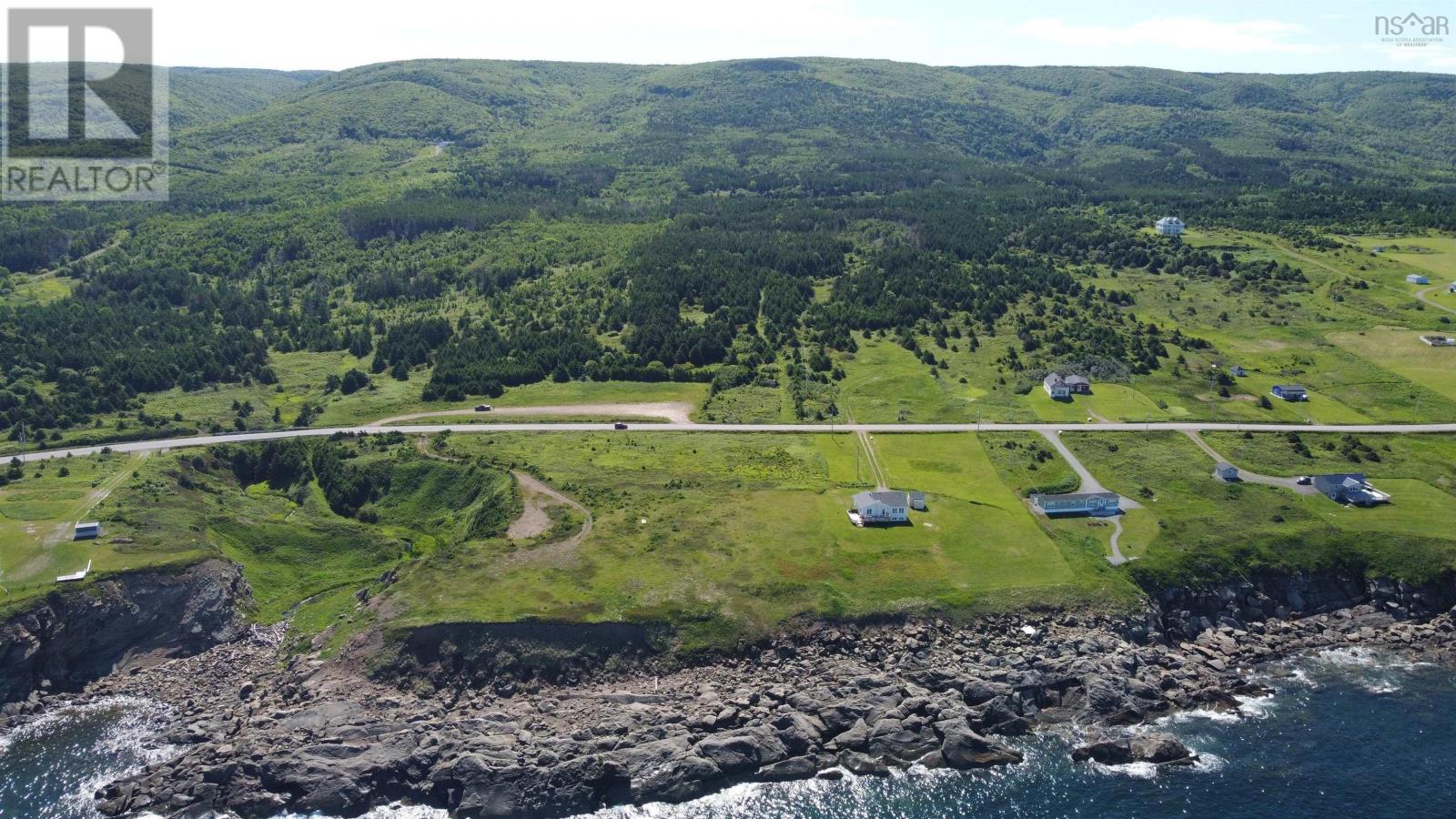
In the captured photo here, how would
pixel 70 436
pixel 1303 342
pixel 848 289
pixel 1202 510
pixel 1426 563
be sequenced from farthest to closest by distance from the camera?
pixel 848 289 < pixel 1303 342 < pixel 70 436 < pixel 1202 510 < pixel 1426 563

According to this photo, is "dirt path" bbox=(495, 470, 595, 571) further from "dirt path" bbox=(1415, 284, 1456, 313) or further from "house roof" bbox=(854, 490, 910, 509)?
"dirt path" bbox=(1415, 284, 1456, 313)

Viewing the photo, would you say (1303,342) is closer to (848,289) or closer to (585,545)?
(848,289)

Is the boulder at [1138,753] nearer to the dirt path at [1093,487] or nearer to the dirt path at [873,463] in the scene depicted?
the dirt path at [1093,487]

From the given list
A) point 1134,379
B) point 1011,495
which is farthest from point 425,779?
point 1134,379

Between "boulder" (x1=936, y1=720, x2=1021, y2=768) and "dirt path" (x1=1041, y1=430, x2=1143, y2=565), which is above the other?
"dirt path" (x1=1041, y1=430, x2=1143, y2=565)

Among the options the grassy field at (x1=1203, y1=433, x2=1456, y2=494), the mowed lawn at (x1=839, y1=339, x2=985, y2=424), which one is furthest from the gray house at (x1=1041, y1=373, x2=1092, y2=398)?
the grassy field at (x1=1203, y1=433, x2=1456, y2=494)

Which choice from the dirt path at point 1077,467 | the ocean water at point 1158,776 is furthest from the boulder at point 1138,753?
the dirt path at point 1077,467
